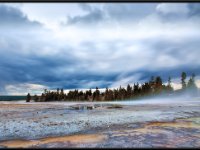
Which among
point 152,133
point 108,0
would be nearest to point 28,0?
point 108,0

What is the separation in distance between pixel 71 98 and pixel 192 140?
147ft

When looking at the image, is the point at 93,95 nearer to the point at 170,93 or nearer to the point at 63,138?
the point at 170,93

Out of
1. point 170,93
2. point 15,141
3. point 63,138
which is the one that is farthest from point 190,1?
point 170,93

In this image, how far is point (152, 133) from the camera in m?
7.41

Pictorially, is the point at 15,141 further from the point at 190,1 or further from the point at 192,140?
the point at 190,1

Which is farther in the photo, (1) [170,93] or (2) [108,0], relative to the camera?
(1) [170,93]

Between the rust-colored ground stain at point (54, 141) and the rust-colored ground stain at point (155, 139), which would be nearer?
the rust-colored ground stain at point (155, 139)

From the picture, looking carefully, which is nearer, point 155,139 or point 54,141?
point 54,141

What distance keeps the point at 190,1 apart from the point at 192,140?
4041 millimetres

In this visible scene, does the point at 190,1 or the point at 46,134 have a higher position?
the point at 190,1

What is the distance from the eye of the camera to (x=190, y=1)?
346 centimetres

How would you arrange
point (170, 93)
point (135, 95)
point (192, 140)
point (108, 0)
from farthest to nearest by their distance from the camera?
1. point (135, 95)
2. point (170, 93)
3. point (192, 140)
4. point (108, 0)

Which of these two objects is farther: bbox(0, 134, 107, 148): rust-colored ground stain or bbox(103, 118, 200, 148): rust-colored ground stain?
bbox(0, 134, 107, 148): rust-colored ground stain

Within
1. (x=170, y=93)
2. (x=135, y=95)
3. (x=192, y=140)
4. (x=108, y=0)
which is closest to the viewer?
(x=108, y=0)
